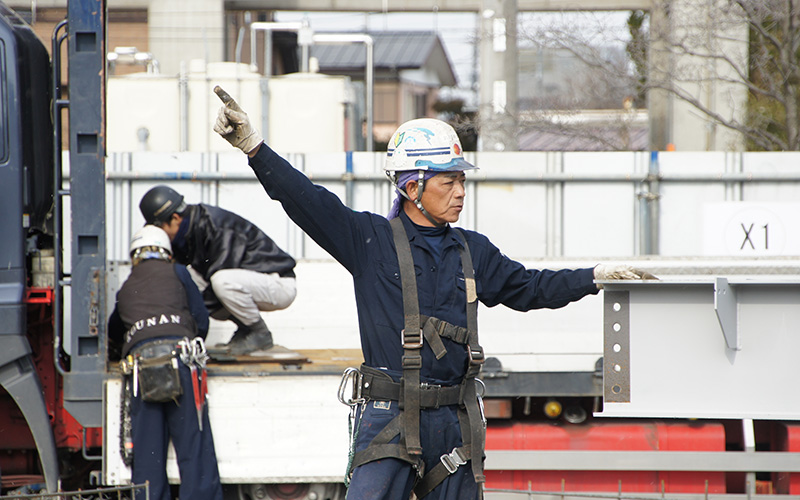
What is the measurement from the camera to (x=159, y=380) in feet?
17.7

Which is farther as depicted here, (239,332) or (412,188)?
(239,332)

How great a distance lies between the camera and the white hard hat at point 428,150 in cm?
372

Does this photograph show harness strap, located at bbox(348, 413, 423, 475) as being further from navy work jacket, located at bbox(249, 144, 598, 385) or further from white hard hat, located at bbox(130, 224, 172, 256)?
Result: white hard hat, located at bbox(130, 224, 172, 256)

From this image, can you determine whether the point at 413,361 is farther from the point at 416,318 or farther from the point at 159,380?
the point at 159,380

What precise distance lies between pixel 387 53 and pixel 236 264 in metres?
28.8

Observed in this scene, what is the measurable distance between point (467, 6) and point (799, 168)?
11.7 meters

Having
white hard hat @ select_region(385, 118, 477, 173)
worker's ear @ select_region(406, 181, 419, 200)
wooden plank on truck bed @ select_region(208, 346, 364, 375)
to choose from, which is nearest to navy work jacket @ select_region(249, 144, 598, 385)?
worker's ear @ select_region(406, 181, 419, 200)

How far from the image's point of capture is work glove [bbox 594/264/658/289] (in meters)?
3.64

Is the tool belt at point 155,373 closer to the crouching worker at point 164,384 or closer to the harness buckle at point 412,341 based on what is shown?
the crouching worker at point 164,384

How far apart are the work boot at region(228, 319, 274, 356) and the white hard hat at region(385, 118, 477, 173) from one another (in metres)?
2.87

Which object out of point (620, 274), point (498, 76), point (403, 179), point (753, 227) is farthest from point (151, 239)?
point (498, 76)

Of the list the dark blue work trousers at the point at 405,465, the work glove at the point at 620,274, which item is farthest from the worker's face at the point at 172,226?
the work glove at the point at 620,274

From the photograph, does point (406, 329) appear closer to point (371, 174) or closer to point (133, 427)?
point (133, 427)

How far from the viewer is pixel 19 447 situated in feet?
19.2
